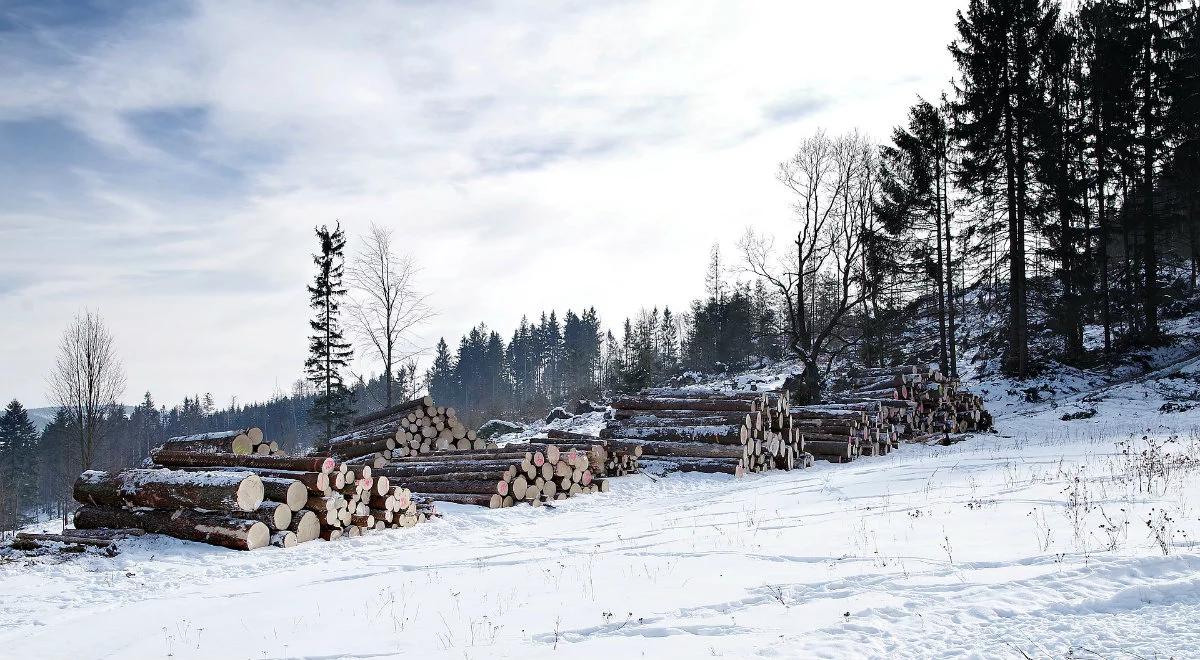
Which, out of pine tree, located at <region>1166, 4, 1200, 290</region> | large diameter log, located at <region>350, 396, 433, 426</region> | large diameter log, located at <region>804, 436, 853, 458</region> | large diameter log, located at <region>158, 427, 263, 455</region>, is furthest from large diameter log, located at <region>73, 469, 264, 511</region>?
pine tree, located at <region>1166, 4, 1200, 290</region>

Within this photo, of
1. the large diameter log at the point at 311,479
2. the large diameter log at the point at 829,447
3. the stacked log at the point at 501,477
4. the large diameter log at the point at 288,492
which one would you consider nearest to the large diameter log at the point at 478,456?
the stacked log at the point at 501,477

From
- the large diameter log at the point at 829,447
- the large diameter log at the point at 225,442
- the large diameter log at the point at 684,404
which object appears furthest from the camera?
the large diameter log at the point at 829,447

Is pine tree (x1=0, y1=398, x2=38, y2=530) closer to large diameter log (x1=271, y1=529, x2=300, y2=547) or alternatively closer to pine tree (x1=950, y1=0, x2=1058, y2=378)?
large diameter log (x1=271, y1=529, x2=300, y2=547)

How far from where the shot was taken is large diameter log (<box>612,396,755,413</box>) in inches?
680

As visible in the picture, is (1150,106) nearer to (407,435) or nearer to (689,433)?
(689,433)

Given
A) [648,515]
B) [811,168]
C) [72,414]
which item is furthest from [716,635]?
[72,414]

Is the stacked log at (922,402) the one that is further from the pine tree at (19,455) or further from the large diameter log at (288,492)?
the pine tree at (19,455)

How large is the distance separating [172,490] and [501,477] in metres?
5.12

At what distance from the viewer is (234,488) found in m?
9.48

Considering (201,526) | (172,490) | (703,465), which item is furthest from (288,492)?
(703,465)

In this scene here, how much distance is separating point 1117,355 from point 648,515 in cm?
2276

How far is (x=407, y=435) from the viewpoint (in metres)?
18.6

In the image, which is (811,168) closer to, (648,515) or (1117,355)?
(1117,355)

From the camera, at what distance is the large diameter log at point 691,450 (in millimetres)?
16406
